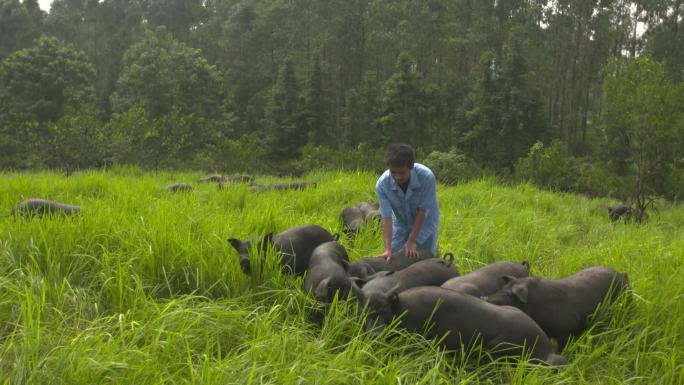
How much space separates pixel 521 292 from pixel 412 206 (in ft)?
5.13

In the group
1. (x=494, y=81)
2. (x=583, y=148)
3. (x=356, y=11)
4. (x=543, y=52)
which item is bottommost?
(x=583, y=148)

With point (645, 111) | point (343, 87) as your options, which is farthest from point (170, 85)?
point (645, 111)

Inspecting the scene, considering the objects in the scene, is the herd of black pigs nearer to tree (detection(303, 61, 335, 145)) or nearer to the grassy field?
the grassy field

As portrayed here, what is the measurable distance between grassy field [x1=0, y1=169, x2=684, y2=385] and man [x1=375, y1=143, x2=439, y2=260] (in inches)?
18.3

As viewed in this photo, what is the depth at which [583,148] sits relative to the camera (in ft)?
104

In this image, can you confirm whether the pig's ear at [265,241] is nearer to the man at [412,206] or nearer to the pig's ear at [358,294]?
the man at [412,206]

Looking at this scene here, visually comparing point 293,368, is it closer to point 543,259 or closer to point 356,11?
point 543,259

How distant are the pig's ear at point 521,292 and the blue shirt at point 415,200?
134 cm

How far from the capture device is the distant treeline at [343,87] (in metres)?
22.2

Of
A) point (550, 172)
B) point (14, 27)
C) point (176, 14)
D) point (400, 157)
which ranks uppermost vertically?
point (176, 14)

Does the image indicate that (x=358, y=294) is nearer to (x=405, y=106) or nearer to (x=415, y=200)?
(x=415, y=200)

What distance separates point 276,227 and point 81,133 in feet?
55.7

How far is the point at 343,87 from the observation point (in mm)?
38188

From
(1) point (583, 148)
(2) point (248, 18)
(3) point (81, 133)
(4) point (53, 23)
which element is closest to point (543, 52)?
(1) point (583, 148)
